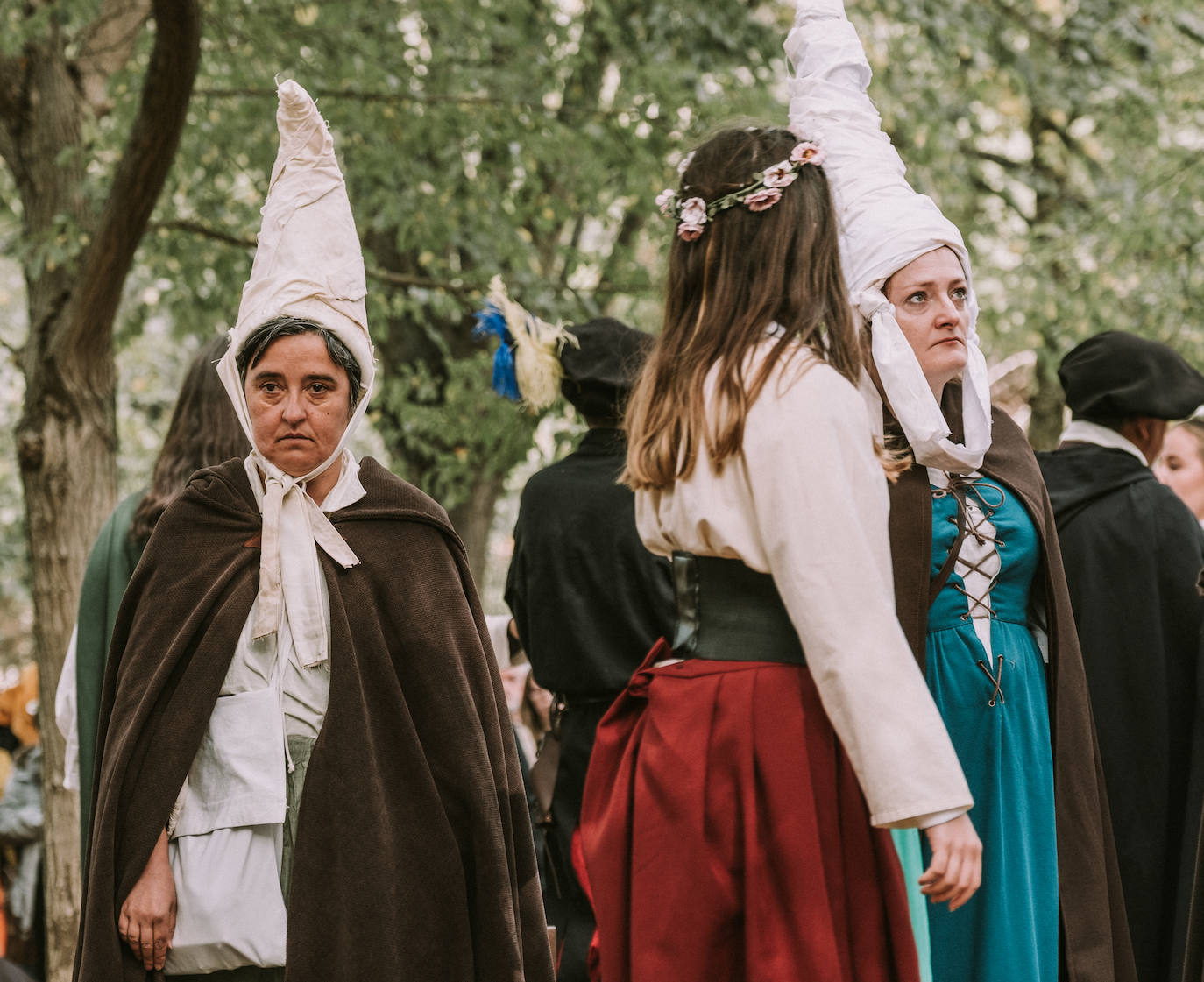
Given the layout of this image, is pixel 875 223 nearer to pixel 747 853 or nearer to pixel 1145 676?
pixel 747 853

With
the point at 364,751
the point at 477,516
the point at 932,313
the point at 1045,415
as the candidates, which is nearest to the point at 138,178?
the point at 364,751

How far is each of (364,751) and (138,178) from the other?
10.6 ft

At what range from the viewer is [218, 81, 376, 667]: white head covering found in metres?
3.34

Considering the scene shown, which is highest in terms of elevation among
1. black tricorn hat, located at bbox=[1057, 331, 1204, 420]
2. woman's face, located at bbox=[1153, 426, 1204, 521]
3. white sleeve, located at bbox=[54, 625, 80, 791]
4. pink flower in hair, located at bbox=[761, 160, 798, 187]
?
pink flower in hair, located at bbox=[761, 160, 798, 187]

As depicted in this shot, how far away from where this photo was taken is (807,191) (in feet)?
9.53

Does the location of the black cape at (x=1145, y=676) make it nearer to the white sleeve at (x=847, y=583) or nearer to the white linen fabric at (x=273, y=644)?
the white sleeve at (x=847, y=583)

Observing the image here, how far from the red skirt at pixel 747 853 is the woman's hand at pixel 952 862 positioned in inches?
4.9

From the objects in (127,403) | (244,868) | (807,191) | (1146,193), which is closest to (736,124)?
(807,191)

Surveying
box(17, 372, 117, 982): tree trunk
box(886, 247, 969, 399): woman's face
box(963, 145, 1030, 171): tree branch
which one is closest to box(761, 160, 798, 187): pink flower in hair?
box(886, 247, 969, 399): woman's face

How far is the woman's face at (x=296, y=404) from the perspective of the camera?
11.3 ft

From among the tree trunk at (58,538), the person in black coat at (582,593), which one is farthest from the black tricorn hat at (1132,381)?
the tree trunk at (58,538)

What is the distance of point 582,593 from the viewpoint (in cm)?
505

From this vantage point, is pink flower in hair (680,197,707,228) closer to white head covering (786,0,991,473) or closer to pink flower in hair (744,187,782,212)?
pink flower in hair (744,187,782,212)

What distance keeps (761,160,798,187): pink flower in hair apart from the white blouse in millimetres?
365
